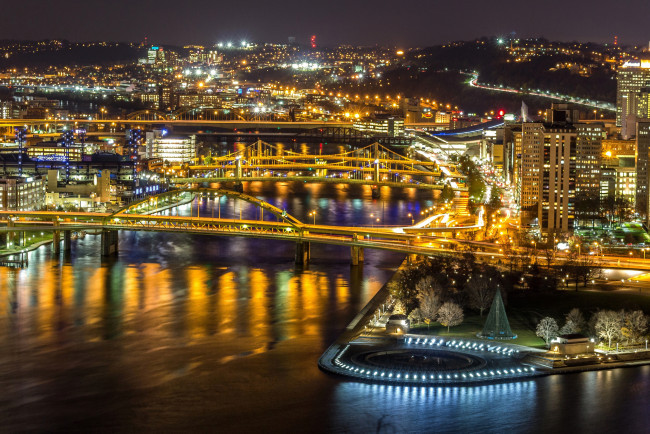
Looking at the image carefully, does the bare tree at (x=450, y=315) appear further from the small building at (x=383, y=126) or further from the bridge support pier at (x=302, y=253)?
the small building at (x=383, y=126)

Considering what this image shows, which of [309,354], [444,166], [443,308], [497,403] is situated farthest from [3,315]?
[444,166]

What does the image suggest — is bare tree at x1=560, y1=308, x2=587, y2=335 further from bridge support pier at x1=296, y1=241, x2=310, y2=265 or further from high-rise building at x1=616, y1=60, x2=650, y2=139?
high-rise building at x1=616, y1=60, x2=650, y2=139

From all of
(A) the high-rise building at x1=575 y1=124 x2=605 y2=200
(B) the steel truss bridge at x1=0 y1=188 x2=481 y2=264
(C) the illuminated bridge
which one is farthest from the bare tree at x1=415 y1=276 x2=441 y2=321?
(C) the illuminated bridge

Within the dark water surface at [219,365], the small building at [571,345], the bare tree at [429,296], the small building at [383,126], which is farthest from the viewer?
the small building at [383,126]

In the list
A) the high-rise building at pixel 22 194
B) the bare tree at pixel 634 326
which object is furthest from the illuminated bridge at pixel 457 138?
the bare tree at pixel 634 326

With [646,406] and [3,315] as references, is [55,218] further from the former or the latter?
[646,406]

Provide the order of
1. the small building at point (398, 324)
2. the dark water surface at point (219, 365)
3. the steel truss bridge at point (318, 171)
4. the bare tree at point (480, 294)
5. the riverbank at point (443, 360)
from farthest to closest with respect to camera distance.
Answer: the steel truss bridge at point (318, 171)
the bare tree at point (480, 294)
the small building at point (398, 324)
the riverbank at point (443, 360)
the dark water surface at point (219, 365)
